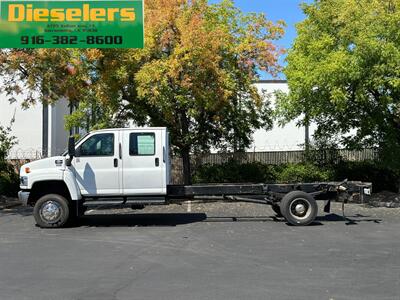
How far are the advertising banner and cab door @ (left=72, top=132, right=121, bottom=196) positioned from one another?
4496 millimetres

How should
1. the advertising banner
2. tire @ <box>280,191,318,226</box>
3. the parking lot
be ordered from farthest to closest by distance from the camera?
the advertising banner < tire @ <box>280,191,318,226</box> < the parking lot

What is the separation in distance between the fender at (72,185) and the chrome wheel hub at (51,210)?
0.48 m

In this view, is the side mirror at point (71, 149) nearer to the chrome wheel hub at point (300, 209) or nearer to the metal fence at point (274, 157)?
the chrome wheel hub at point (300, 209)

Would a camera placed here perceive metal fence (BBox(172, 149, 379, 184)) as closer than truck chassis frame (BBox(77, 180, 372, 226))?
No

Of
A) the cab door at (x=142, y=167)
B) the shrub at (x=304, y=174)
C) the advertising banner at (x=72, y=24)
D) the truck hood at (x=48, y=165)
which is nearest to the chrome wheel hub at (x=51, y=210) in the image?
the truck hood at (x=48, y=165)

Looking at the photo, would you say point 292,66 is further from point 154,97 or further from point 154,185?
point 154,185

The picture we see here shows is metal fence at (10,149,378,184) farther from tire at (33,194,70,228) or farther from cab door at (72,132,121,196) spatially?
tire at (33,194,70,228)

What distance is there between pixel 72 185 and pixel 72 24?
5.74 m

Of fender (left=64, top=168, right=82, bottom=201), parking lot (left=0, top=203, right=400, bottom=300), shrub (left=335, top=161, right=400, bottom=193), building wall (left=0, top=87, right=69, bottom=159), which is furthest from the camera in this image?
building wall (left=0, top=87, right=69, bottom=159)

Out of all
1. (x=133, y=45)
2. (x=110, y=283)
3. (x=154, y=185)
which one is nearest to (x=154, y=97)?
(x=133, y=45)

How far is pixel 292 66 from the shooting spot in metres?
16.8

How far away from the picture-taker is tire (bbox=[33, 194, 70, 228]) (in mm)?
12289

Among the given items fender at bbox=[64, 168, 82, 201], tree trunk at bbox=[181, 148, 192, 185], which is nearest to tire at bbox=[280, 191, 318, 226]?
fender at bbox=[64, 168, 82, 201]

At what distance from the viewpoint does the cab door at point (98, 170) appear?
483 inches
